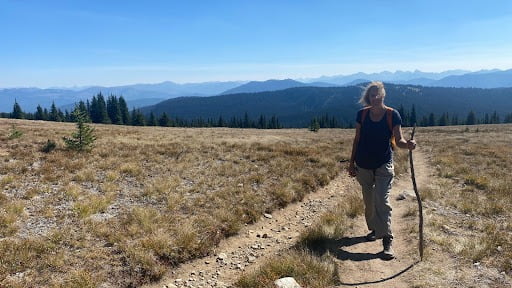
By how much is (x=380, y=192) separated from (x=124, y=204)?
7.77 m

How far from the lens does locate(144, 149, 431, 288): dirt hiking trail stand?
22.1 feet

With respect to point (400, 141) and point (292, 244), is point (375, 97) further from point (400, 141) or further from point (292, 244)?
point (292, 244)

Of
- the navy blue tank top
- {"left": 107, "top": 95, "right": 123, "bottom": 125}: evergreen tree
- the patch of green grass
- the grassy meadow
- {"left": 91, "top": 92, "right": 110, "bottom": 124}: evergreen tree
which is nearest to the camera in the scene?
the patch of green grass

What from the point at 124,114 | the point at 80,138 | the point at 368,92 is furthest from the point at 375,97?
the point at 124,114

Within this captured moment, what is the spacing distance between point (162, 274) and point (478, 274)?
6.31 meters

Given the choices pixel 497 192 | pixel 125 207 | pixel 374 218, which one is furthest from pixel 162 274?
pixel 497 192

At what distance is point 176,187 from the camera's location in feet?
41.5

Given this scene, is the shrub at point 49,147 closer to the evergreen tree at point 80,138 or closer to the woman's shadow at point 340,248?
the evergreen tree at point 80,138

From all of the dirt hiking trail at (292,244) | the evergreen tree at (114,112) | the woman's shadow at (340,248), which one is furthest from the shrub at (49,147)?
the evergreen tree at (114,112)

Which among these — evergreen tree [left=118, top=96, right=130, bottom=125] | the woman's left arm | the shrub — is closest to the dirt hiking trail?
the woman's left arm

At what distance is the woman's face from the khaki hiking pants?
1386mm

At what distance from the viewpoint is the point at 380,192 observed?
7.52 m

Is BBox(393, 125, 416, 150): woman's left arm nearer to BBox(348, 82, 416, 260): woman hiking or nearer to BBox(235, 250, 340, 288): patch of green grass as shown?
BBox(348, 82, 416, 260): woman hiking

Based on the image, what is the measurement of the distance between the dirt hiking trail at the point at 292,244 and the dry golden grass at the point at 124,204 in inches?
14.8
